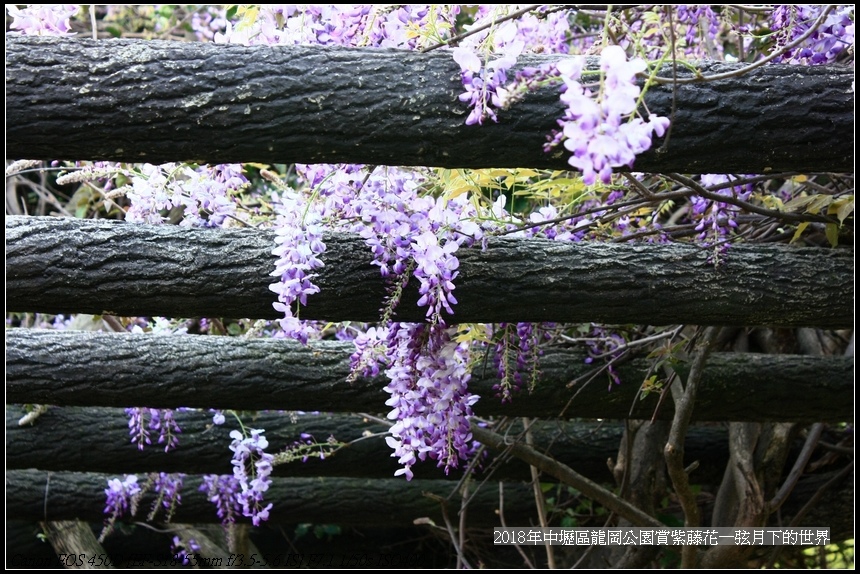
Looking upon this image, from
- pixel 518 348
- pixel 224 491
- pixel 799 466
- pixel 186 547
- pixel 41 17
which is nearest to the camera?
pixel 41 17

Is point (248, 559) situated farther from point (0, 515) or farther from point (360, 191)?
point (360, 191)

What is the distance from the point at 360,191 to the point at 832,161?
0.95 m

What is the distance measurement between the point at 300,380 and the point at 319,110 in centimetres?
112

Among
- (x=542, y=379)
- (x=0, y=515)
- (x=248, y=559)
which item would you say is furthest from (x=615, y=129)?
(x=248, y=559)

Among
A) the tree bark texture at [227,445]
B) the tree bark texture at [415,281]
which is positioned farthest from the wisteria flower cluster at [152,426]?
the tree bark texture at [415,281]

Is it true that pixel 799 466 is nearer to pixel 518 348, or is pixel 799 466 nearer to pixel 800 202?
pixel 800 202

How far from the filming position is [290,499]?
3.50 m

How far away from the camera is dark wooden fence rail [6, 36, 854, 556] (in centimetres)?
152

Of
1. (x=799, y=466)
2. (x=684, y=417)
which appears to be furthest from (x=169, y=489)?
(x=799, y=466)

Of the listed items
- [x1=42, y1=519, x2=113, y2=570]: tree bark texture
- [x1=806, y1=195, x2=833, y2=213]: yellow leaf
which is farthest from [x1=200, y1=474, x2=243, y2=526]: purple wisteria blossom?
[x1=806, y1=195, x2=833, y2=213]: yellow leaf

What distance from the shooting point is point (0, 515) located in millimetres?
2301

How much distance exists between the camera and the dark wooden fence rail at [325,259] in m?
1.52

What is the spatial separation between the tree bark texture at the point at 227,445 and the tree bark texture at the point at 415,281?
1.12m

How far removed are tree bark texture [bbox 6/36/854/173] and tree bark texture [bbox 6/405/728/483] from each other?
1608mm
